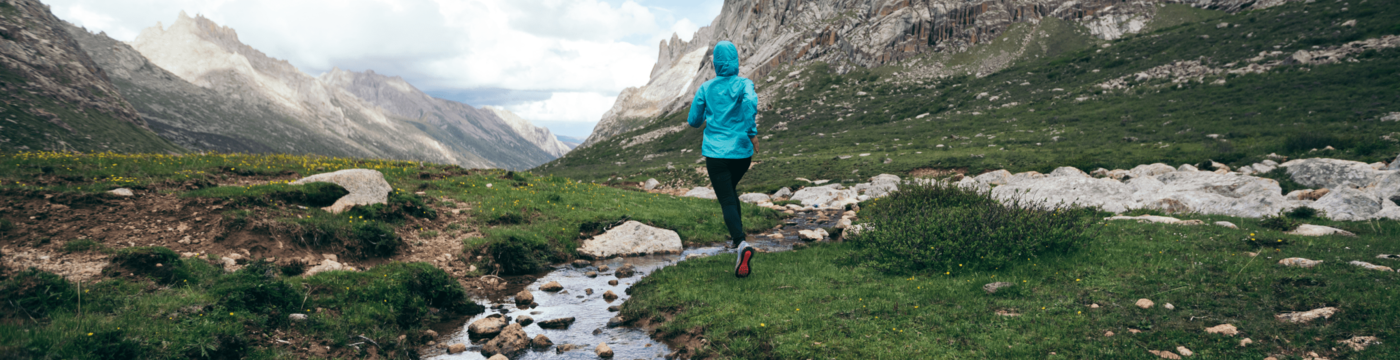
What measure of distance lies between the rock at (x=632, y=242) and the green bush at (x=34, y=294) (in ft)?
28.5

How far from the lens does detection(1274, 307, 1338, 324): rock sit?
555 centimetres

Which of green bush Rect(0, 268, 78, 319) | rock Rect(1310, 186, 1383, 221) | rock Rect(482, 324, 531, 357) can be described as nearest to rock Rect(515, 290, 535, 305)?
rock Rect(482, 324, 531, 357)

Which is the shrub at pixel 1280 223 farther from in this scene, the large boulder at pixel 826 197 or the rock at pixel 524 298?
the rock at pixel 524 298

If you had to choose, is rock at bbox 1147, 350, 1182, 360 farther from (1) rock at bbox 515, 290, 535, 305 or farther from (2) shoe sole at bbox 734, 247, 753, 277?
(1) rock at bbox 515, 290, 535, 305

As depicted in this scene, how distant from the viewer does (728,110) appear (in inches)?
344

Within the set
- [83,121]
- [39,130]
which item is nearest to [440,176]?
[39,130]

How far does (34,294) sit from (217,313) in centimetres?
176

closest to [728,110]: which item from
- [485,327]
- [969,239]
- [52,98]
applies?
[485,327]

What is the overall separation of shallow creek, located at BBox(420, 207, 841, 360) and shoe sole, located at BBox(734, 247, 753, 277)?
33cm

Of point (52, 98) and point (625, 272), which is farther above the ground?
point (52, 98)

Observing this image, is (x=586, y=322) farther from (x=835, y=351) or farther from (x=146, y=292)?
(x=146, y=292)

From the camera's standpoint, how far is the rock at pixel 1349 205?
519 inches

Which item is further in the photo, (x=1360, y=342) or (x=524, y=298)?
(x=524, y=298)

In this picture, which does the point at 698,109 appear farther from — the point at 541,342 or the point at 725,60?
the point at 541,342
